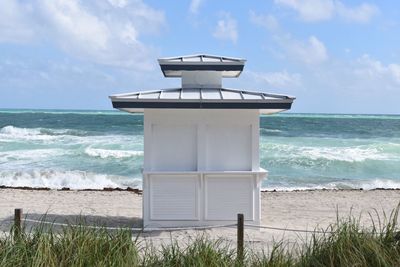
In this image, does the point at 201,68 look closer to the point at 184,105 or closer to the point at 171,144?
the point at 184,105

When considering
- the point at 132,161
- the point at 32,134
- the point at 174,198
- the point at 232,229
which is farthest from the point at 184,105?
the point at 32,134

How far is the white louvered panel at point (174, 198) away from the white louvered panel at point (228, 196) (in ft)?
0.79

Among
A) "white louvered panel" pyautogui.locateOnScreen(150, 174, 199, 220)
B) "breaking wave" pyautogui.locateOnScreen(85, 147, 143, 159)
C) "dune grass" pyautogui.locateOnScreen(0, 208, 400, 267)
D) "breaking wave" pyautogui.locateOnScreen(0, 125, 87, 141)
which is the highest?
"breaking wave" pyautogui.locateOnScreen(0, 125, 87, 141)

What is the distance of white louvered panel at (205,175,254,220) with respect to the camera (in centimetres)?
→ 1068

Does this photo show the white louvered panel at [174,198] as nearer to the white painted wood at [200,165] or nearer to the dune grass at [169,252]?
the white painted wood at [200,165]

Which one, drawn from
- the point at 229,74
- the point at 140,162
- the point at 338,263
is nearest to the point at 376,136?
the point at 140,162

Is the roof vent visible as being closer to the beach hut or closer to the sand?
the beach hut

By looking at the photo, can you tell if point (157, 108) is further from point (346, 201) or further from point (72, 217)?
point (346, 201)

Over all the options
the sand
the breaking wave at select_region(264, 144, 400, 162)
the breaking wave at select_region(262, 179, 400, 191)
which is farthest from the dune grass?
the breaking wave at select_region(264, 144, 400, 162)

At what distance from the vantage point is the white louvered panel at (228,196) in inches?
420

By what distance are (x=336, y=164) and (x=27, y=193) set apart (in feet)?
52.5

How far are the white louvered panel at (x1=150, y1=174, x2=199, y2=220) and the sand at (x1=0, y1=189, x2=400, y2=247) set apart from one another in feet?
1.38

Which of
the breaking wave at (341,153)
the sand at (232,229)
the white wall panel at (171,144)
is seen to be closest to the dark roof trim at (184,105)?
the white wall panel at (171,144)

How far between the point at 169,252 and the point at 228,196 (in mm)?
4426
